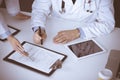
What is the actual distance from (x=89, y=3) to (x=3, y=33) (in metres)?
Result: 0.63

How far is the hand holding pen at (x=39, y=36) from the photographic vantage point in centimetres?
142

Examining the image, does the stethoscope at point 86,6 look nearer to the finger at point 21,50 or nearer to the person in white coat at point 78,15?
the person in white coat at point 78,15

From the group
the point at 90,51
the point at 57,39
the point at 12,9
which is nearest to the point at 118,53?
the point at 90,51

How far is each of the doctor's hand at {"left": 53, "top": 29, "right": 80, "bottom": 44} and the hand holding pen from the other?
75mm

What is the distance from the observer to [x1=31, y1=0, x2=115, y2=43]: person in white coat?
149 cm

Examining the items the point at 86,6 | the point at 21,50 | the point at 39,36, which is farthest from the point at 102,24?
the point at 21,50

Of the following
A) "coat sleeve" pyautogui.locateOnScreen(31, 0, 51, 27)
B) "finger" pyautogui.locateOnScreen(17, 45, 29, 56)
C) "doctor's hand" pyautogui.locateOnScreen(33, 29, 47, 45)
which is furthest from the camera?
"coat sleeve" pyautogui.locateOnScreen(31, 0, 51, 27)

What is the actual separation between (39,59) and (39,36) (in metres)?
0.19

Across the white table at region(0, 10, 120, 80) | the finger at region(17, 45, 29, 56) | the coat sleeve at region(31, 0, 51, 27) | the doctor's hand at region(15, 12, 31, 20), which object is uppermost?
the coat sleeve at region(31, 0, 51, 27)

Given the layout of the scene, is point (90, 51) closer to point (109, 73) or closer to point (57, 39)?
point (57, 39)

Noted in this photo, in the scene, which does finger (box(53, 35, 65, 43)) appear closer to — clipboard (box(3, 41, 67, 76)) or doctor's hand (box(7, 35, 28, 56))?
clipboard (box(3, 41, 67, 76))

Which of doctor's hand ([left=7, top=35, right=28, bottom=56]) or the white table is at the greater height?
doctor's hand ([left=7, top=35, right=28, bottom=56])

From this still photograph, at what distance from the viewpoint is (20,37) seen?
4.90 ft

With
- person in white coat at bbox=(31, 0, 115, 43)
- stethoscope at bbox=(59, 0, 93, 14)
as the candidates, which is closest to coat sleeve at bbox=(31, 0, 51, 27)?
person in white coat at bbox=(31, 0, 115, 43)
